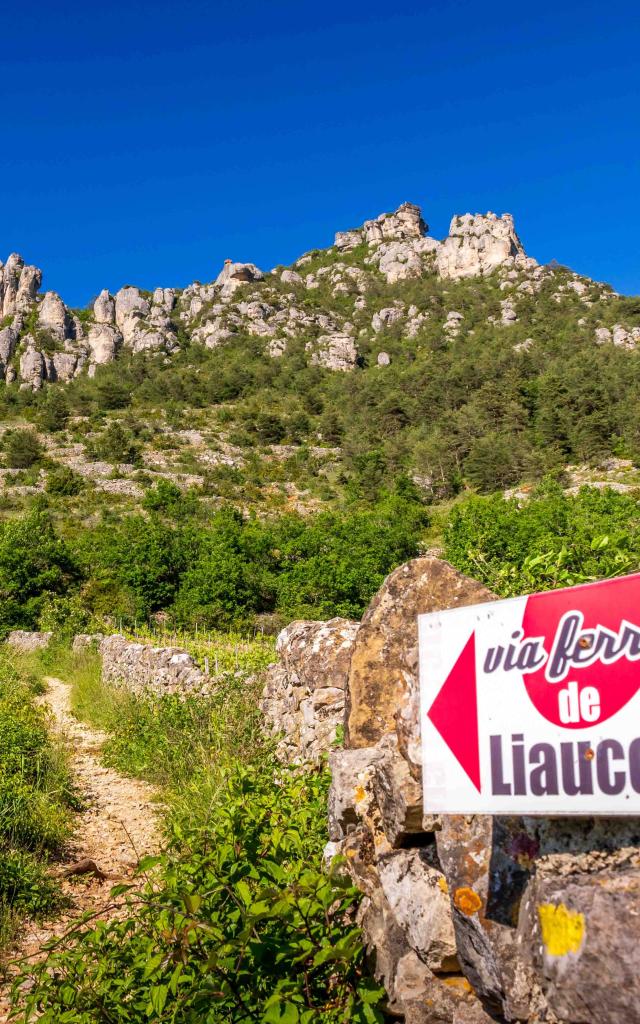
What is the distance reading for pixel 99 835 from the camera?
18.9 ft

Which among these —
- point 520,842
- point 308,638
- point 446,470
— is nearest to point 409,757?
point 520,842

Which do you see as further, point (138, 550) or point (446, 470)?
point (446, 470)

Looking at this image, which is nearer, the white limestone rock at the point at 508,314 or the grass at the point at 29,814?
the grass at the point at 29,814

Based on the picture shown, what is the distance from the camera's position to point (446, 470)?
51.0 meters

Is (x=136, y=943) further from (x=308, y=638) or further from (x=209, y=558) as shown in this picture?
(x=209, y=558)

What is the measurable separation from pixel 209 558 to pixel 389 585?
2159 centimetres

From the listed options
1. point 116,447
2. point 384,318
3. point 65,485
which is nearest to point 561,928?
point 65,485

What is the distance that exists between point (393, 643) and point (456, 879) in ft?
4.59

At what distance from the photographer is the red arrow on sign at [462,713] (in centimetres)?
221

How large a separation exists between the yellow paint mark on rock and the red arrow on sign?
0.41 metres

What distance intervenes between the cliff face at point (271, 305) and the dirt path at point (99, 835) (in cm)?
7793

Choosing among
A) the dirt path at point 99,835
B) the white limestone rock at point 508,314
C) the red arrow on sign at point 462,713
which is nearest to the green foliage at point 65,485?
the dirt path at point 99,835

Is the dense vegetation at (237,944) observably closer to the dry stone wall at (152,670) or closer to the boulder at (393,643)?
the boulder at (393,643)

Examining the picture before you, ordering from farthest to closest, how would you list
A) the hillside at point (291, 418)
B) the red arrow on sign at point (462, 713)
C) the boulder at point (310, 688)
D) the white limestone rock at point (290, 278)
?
the white limestone rock at point (290, 278), the hillside at point (291, 418), the boulder at point (310, 688), the red arrow on sign at point (462, 713)
